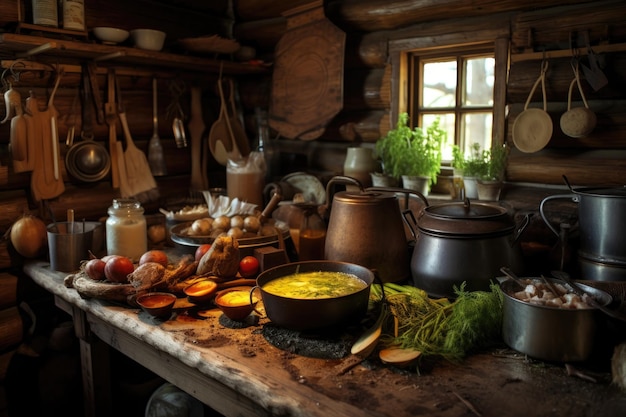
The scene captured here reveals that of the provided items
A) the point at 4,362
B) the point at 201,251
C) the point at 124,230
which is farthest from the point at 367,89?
the point at 4,362

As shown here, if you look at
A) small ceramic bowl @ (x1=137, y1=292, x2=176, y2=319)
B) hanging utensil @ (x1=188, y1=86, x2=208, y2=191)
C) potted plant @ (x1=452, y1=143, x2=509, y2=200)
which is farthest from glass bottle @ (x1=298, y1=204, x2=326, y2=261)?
hanging utensil @ (x1=188, y1=86, x2=208, y2=191)

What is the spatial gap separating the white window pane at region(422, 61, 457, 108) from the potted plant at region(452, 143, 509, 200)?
1.56 ft

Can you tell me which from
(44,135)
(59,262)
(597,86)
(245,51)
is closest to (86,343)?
(59,262)

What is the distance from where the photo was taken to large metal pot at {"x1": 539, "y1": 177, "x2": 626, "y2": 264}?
6.09 feet

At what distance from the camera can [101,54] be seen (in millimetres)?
3059

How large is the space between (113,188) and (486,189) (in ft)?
7.62

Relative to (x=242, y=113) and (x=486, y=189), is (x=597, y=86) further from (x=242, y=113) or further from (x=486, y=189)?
(x=242, y=113)

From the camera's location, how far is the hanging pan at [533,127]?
2.77m

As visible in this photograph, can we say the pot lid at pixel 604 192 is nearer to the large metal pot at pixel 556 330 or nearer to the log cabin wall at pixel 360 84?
the log cabin wall at pixel 360 84

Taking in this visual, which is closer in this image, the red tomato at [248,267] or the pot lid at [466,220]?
the pot lid at [466,220]

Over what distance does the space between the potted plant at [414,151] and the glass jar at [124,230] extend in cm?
156

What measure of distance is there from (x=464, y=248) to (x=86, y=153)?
7.92 feet

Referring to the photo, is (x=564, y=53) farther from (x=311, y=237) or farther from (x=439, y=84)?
(x=311, y=237)

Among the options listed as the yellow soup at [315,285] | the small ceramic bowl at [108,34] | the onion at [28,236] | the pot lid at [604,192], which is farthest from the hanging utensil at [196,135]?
the pot lid at [604,192]
